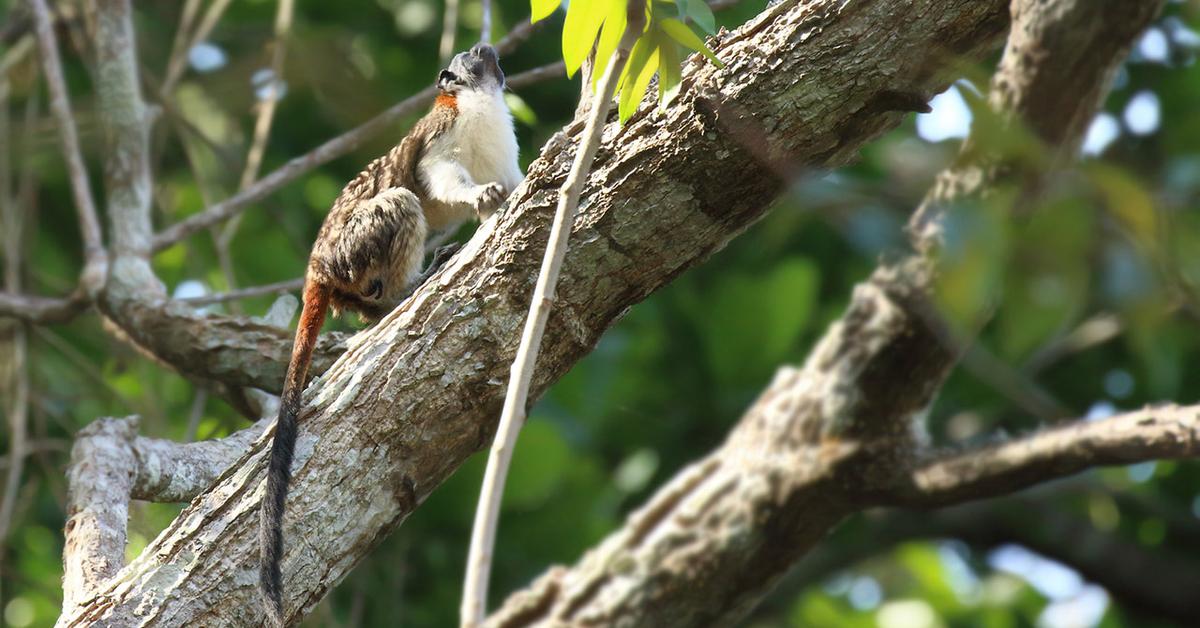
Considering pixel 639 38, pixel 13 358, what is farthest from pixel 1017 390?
pixel 13 358

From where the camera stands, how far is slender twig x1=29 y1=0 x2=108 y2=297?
3.99 m

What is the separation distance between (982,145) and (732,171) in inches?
46.7

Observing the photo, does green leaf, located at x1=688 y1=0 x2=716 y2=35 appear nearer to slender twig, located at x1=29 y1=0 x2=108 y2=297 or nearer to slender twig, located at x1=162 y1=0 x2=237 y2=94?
slender twig, located at x1=29 y1=0 x2=108 y2=297

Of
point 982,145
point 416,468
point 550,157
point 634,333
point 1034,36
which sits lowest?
point 982,145

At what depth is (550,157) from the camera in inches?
101

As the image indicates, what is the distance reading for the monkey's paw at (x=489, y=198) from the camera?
349 centimetres

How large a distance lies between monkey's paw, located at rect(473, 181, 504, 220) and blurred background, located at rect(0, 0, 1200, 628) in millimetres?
1364

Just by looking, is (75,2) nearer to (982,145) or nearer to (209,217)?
(209,217)

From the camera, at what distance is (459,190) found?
360 centimetres

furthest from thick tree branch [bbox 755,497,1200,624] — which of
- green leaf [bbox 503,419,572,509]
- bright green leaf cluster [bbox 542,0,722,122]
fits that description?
bright green leaf cluster [bbox 542,0,722,122]

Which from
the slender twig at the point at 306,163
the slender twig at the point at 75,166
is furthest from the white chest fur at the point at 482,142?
the slender twig at the point at 75,166

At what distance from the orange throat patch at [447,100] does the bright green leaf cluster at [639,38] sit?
6.94 feet

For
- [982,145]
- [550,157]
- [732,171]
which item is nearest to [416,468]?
[550,157]

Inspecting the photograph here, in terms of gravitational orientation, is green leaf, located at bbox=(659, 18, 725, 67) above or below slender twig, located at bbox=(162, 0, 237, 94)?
below
